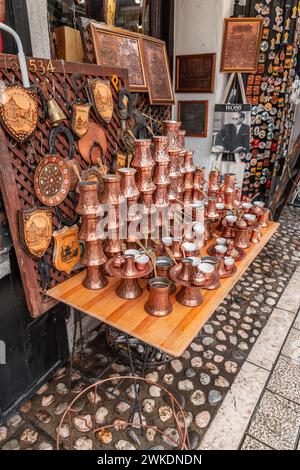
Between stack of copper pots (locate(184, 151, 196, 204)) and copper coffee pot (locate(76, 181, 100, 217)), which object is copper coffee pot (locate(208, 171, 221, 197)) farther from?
copper coffee pot (locate(76, 181, 100, 217))

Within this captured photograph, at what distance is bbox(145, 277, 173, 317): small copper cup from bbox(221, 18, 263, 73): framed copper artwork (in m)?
3.48

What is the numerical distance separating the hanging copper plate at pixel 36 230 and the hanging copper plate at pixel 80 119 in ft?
1.89

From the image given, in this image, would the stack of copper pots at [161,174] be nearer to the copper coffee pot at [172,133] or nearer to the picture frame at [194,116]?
the copper coffee pot at [172,133]

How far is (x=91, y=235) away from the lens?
192cm

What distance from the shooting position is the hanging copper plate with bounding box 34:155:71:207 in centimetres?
183

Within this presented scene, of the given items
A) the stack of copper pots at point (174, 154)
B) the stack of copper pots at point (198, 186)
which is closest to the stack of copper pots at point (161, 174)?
the stack of copper pots at point (174, 154)

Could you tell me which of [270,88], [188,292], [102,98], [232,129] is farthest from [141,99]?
[270,88]

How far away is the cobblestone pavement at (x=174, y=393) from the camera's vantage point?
2035 mm

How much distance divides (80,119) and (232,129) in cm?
285

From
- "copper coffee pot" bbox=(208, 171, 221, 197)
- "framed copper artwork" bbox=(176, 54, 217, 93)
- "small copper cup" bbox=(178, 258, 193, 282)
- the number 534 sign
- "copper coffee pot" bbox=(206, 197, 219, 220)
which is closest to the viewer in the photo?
the number 534 sign

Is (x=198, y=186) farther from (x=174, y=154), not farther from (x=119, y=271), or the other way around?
(x=119, y=271)

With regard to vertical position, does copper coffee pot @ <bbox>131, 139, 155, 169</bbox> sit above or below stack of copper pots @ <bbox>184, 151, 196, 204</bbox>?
above

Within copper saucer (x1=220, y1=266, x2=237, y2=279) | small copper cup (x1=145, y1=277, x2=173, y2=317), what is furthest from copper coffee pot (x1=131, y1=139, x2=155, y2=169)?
copper saucer (x1=220, y1=266, x2=237, y2=279)

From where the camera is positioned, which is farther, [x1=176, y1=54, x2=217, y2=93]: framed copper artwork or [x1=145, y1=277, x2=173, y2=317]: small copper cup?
[x1=176, y1=54, x2=217, y2=93]: framed copper artwork
